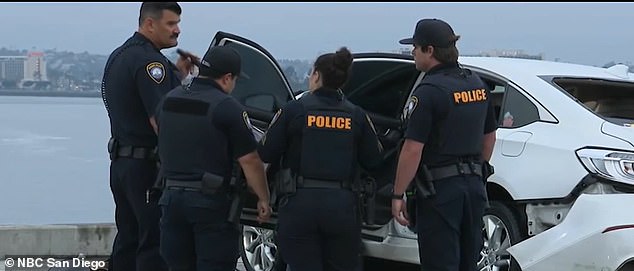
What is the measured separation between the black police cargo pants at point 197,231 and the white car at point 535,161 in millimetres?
595

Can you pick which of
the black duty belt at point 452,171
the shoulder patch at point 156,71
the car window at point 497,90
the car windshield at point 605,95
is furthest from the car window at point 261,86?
the car windshield at point 605,95

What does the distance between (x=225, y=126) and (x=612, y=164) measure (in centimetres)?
216

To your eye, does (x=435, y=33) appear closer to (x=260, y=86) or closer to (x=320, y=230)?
(x=320, y=230)

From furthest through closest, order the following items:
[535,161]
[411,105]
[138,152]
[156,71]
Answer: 1. [535,161]
2. [138,152]
3. [156,71]
4. [411,105]

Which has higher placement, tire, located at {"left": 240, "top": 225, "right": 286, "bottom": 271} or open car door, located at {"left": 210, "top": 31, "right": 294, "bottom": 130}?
open car door, located at {"left": 210, "top": 31, "right": 294, "bottom": 130}

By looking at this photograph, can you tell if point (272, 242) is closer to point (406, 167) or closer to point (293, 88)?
point (293, 88)

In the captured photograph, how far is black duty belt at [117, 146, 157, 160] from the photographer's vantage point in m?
4.82

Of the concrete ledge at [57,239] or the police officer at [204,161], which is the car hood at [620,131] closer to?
the police officer at [204,161]

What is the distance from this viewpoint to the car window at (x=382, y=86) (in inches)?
242

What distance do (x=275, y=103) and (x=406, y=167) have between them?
146 cm

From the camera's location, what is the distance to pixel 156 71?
468 centimetres

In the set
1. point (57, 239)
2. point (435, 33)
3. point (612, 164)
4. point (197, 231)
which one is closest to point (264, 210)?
point (197, 231)

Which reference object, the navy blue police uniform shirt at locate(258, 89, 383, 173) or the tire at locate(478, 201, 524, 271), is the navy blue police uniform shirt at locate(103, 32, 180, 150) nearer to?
the navy blue police uniform shirt at locate(258, 89, 383, 173)

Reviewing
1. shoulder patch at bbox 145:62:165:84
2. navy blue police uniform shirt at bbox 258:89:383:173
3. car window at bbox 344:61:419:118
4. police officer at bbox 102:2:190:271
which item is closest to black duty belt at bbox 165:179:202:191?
navy blue police uniform shirt at bbox 258:89:383:173
